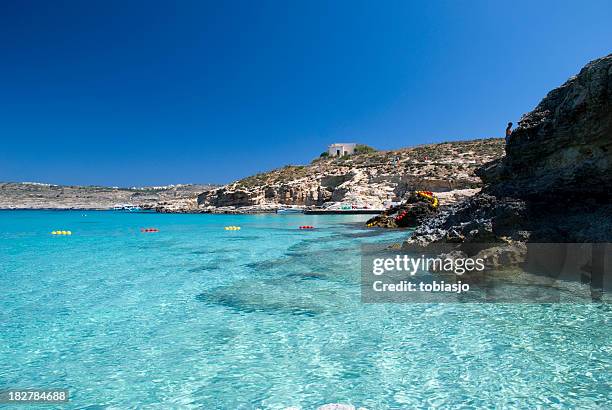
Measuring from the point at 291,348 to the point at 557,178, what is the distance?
28.5ft

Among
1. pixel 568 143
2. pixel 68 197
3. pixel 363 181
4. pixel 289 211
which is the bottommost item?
pixel 289 211

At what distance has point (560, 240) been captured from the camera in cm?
880

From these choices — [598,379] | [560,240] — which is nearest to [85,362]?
[598,379]

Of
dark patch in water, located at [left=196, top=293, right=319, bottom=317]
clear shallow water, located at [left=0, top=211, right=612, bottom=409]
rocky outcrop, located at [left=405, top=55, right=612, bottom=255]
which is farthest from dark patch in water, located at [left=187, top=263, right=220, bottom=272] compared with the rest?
rocky outcrop, located at [left=405, top=55, right=612, bottom=255]

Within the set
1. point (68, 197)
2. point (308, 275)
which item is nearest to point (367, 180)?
point (308, 275)

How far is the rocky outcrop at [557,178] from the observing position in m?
8.67

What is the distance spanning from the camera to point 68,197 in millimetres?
133500

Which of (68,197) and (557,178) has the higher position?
(68,197)

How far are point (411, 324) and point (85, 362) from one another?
15.8 feet

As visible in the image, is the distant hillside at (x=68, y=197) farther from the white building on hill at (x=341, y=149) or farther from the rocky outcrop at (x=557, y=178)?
the rocky outcrop at (x=557, y=178)

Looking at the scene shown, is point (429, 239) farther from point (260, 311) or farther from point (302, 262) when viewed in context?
point (260, 311)

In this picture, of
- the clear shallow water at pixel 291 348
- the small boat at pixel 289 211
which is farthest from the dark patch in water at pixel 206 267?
the small boat at pixel 289 211

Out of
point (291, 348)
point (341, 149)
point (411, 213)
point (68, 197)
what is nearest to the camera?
point (291, 348)

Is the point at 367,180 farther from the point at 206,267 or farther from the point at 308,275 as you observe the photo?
the point at 308,275
